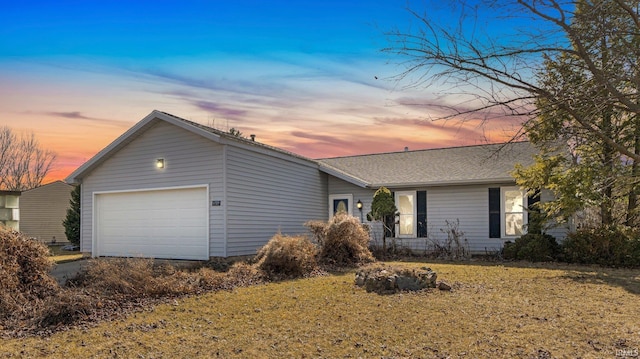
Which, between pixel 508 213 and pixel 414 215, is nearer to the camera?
pixel 508 213

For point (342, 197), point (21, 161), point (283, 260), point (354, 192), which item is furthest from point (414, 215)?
point (21, 161)

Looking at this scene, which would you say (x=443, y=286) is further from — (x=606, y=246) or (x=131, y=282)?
(x=606, y=246)

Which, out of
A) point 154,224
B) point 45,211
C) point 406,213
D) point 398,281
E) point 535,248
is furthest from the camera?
point 45,211

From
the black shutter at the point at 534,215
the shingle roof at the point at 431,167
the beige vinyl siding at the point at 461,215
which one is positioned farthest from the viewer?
the shingle roof at the point at 431,167

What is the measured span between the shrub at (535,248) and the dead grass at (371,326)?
457 cm

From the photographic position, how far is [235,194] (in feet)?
44.1

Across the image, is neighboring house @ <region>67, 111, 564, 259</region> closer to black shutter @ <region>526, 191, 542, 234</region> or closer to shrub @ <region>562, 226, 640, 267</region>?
black shutter @ <region>526, 191, 542, 234</region>

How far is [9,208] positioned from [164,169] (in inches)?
172

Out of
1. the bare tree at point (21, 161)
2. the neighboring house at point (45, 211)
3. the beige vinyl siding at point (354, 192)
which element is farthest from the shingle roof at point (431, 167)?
the bare tree at point (21, 161)

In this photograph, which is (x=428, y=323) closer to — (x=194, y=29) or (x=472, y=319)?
(x=472, y=319)

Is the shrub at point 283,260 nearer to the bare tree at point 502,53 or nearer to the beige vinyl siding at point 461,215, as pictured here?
the beige vinyl siding at point 461,215

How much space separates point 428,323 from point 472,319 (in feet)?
2.29

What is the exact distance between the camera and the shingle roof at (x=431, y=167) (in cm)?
1606

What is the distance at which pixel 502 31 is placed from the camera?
14.7 ft
